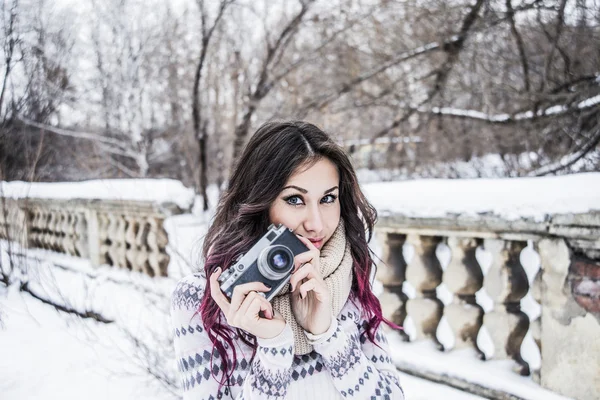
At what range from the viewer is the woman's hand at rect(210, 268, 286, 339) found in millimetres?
1039

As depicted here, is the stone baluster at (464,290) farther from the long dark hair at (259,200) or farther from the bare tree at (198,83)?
the bare tree at (198,83)

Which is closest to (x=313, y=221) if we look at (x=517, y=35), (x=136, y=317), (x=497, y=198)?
(x=497, y=198)

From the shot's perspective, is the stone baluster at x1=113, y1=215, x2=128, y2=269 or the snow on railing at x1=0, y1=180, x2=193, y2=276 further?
the stone baluster at x1=113, y1=215, x2=128, y2=269

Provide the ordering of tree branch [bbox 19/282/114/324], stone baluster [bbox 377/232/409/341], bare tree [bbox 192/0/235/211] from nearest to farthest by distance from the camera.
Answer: stone baluster [bbox 377/232/409/341], tree branch [bbox 19/282/114/324], bare tree [bbox 192/0/235/211]

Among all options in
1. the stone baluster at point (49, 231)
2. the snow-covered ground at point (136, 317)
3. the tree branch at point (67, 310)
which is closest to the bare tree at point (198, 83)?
the stone baluster at point (49, 231)

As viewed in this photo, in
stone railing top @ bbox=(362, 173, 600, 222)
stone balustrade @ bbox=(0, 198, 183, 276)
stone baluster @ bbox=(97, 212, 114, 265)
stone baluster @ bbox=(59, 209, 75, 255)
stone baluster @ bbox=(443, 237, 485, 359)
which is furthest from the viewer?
stone baluster @ bbox=(59, 209, 75, 255)

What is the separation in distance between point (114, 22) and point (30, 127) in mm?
8248

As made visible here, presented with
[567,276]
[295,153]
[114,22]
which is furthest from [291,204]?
[114,22]

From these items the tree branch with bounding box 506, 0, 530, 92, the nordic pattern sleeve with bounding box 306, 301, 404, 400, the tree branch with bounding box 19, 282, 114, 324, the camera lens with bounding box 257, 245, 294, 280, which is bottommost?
the tree branch with bounding box 19, 282, 114, 324

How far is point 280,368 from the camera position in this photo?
1.09m

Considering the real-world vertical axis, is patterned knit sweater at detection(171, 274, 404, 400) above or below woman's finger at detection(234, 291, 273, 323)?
below

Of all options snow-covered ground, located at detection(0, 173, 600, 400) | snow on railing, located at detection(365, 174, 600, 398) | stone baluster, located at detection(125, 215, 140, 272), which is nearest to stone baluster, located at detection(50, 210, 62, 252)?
snow-covered ground, located at detection(0, 173, 600, 400)

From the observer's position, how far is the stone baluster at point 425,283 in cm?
204

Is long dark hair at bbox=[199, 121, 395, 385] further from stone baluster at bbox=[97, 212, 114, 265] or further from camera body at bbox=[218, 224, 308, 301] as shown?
stone baluster at bbox=[97, 212, 114, 265]
